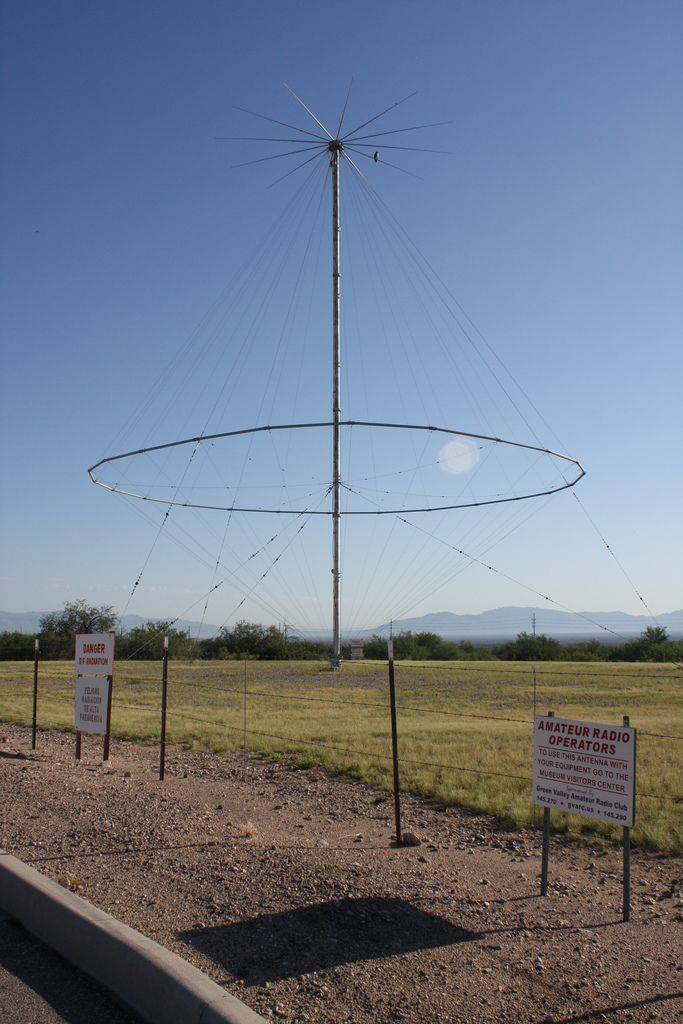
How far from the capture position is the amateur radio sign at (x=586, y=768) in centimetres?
775

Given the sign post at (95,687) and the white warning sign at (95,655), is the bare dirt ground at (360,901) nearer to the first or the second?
the sign post at (95,687)

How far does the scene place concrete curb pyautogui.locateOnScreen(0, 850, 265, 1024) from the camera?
5234mm

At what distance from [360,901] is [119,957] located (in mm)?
2319

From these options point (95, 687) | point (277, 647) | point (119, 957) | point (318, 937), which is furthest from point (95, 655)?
point (277, 647)

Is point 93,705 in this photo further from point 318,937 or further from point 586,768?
point 586,768

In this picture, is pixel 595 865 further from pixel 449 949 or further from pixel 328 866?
pixel 449 949

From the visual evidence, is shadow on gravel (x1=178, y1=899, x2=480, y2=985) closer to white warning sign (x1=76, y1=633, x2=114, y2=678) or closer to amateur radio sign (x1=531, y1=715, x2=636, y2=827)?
amateur radio sign (x1=531, y1=715, x2=636, y2=827)

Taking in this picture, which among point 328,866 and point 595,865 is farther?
point 595,865

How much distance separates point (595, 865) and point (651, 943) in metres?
3.03

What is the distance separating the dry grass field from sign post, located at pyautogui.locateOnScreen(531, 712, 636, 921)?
3.62ft

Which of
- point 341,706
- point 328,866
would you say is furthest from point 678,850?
point 341,706

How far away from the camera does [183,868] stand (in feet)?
28.4

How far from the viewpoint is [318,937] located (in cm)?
674

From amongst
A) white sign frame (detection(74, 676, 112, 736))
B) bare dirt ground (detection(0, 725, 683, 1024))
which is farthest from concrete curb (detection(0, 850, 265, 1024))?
white sign frame (detection(74, 676, 112, 736))
